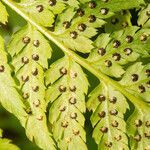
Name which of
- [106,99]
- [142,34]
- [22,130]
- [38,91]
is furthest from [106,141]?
[22,130]

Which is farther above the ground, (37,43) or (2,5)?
(2,5)

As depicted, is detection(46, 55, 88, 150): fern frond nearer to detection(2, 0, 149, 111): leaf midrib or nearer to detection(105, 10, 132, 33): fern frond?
detection(2, 0, 149, 111): leaf midrib

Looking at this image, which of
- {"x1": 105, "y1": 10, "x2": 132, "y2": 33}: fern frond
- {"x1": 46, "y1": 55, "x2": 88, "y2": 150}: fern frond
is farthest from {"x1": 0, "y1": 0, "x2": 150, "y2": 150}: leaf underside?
{"x1": 105, "y1": 10, "x2": 132, "y2": 33}: fern frond

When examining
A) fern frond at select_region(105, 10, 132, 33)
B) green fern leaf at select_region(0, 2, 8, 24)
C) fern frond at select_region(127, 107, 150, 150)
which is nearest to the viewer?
fern frond at select_region(127, 107, 150, 150)

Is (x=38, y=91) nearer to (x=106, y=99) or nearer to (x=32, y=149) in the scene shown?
(x=106, y=99)

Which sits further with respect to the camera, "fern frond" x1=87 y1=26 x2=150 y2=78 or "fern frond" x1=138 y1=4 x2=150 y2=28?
"fern frond" x1=138 y1=4 x2=150 y2=28

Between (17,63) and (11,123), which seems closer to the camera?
(17,63)
